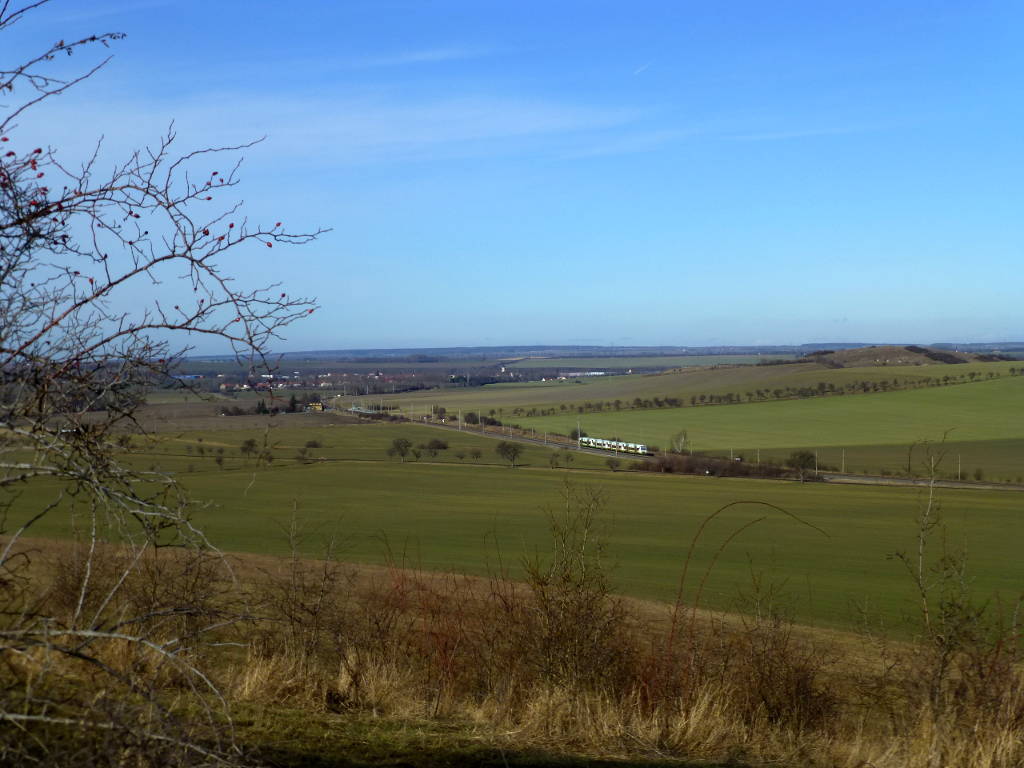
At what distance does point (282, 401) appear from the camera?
3.83m

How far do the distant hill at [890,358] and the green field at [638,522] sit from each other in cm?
7607

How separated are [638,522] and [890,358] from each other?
331ft

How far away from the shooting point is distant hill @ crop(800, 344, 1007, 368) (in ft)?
414

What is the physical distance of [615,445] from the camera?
257ft

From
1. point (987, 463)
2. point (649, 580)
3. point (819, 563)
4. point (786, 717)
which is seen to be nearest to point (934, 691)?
point (786, 717)

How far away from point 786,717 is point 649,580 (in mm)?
21295

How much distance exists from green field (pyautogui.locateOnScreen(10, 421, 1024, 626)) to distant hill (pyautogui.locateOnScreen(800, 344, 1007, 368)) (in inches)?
2995

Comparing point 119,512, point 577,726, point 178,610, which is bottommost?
point 577,726

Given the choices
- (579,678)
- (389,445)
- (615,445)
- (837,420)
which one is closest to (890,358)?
(837,420)

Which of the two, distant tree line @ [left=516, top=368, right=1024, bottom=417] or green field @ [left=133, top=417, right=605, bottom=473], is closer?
green field @ [left=133, top=417, right=605, bottom=473]

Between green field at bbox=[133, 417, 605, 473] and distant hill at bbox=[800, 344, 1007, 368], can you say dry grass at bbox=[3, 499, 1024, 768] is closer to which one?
green field at bbox=[133, 417, 605, 473]

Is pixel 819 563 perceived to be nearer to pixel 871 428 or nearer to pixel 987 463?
pixel 987 463

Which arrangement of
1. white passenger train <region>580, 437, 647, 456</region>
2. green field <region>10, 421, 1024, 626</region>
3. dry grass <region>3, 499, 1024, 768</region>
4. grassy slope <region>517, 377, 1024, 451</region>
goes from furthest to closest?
grassy slope <region>517, 377, 1024, 451</region> < white passenger train <region>580, 437, 647, 456</region> < green field <region>10, 421, 1024, 626</region> < dry grass <region>3, 499, 1024, 768</region>

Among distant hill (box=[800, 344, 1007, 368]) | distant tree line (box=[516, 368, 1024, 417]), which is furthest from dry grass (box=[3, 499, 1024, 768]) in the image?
distant hill (box=[800, 344, 1007, 368])
